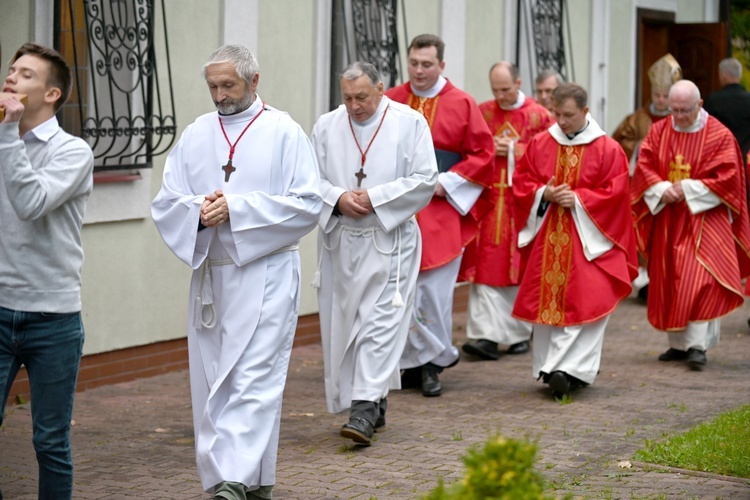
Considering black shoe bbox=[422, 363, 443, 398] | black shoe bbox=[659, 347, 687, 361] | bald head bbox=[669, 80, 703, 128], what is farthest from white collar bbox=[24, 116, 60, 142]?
black shoe bbox=[659, 347, 687, 361]

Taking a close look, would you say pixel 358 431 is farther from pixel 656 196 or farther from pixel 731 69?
pixel 731 69

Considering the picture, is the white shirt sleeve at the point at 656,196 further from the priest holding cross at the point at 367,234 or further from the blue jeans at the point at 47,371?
the blue jeans at the point at 47,371

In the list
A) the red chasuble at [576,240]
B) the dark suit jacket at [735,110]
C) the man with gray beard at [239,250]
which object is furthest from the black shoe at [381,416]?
the dark suit jacket at [735,110]

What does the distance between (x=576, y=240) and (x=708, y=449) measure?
83.7 inches

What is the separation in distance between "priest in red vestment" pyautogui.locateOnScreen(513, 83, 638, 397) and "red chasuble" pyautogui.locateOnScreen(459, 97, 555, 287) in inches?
64.1

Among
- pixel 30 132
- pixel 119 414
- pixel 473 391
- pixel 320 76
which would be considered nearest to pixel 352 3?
pixel 320 76

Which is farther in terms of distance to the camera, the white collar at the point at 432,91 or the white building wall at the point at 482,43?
the white building wall at the point at 482,43

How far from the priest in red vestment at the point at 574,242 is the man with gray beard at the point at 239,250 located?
10.0ft

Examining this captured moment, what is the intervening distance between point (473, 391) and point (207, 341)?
10.9 ft

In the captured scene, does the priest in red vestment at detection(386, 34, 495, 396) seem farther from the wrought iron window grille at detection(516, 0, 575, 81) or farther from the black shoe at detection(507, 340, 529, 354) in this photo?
the wrought iron window grille at detection(516, 0, 575, 81)

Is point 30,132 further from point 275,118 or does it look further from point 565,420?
point 565,420

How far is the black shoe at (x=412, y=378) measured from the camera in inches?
355

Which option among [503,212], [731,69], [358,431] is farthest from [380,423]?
[731,69]

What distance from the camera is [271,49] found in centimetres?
1027
